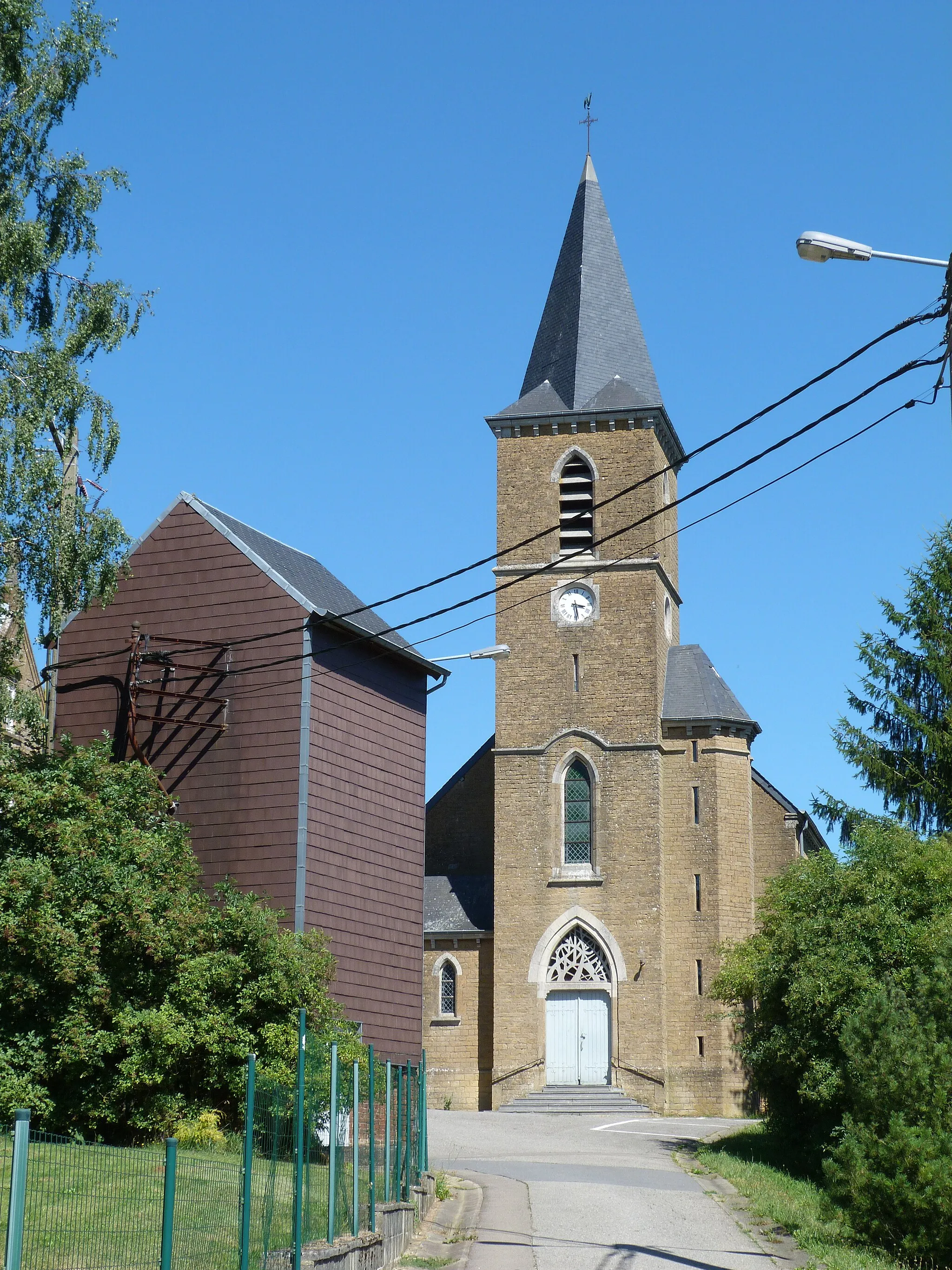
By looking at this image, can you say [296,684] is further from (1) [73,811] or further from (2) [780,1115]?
→ (2) [780,1115]

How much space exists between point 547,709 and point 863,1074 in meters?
22.5

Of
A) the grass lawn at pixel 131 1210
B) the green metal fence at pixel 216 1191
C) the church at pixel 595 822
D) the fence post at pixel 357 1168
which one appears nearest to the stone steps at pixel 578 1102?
the church at pixel 595 822

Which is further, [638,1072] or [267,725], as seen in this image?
[638,1072]

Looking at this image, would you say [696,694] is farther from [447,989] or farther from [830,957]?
[830,957]

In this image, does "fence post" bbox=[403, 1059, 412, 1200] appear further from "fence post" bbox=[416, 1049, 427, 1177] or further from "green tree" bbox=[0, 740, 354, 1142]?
"green tree" bbox=[0, 740, 354, 1142]

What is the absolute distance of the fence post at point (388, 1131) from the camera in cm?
1498

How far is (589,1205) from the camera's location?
17.5 meters

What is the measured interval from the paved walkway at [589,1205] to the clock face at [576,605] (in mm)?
13567

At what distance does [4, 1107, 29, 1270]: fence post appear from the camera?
7.27 m

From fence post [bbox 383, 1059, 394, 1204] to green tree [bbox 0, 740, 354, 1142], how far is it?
3.46 metres

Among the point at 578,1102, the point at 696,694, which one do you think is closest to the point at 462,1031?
the point at 578,1102

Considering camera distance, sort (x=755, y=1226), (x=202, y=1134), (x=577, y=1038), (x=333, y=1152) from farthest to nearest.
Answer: (x=577, y=1038), (x=202, y=1134), (x=755, y=1226), (x=333, y=1152)

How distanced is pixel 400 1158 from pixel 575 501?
25705mm

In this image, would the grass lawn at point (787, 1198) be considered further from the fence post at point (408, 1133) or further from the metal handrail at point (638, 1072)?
the metal handrail at point (638, 1072)
